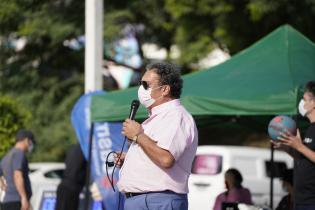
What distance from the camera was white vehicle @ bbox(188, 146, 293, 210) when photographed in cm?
1631

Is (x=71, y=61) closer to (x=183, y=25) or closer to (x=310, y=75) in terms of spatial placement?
(x=183, y=25)

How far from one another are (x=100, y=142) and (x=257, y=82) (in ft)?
9.89

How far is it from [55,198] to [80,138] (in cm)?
143

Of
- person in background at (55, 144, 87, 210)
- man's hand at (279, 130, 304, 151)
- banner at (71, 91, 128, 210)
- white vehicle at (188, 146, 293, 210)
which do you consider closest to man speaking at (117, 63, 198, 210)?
man's hand at (279, 130, 304, 151)

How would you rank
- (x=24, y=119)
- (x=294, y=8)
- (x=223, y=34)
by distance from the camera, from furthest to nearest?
(x=223, y=34) < (x=294, y=8) < (x=24, y=119)

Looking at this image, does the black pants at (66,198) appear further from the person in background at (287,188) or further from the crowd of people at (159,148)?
the crowd of people at (159,148)

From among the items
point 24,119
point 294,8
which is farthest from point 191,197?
point 294,8

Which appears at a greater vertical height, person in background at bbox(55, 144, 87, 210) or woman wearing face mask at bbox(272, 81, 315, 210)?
person in background at bbox(55, 144, 87, 210)

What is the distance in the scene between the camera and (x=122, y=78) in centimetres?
2695

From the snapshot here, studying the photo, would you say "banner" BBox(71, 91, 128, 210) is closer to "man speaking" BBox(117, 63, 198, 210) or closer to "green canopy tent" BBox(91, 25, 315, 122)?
"green canopy tent" BBox(91, 25, 315, 122)

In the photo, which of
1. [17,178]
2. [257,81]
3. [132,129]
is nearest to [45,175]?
[17,178]

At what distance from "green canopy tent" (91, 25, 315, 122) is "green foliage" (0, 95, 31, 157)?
506 cm

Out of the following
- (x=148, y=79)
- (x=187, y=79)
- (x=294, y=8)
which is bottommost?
(x=148, y=79)

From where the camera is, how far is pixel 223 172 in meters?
16.5
